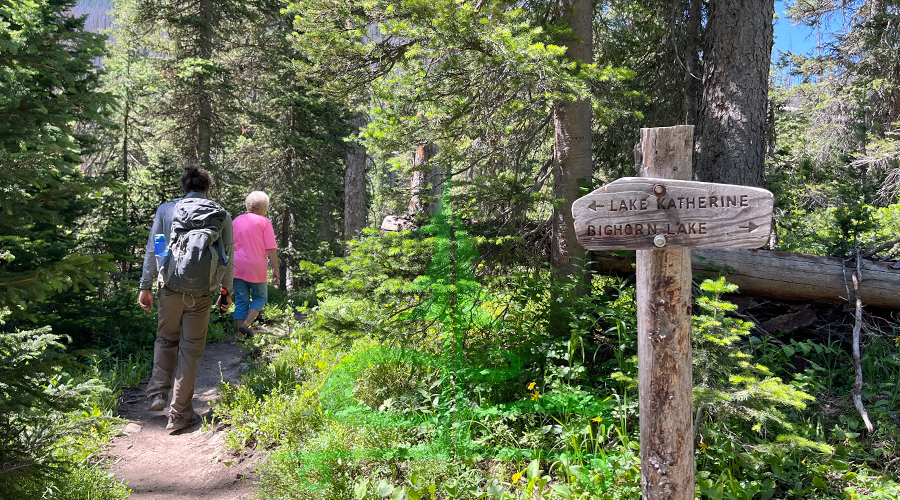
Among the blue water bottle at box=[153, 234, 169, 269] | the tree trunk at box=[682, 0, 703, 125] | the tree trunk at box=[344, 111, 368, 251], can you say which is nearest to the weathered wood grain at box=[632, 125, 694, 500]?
the tree trunk at box=[682, 0, 703, 125]

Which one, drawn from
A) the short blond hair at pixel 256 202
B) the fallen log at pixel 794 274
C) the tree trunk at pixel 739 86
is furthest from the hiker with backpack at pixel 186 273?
the tree trunk at pixel 739 86

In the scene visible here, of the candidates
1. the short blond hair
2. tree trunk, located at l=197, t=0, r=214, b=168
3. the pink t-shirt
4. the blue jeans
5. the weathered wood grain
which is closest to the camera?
the weathered wood grain

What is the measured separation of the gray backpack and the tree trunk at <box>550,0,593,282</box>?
3.24 meters

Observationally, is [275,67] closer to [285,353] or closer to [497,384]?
[285,353]

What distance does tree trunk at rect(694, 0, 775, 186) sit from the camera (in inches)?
240

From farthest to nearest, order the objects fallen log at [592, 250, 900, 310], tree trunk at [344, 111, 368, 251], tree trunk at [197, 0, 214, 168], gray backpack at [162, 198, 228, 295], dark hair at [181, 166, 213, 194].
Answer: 1. tree trunk at [344, 111, 368, 251]
2. tree trunk at [197, 0, 214, 168]
3. dark hair at [181, 166, 213, 194]
4. fallen log at [592, 250, 900, 310]
5. gray backpack at [162, 198, 228, 295]

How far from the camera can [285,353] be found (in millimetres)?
6668

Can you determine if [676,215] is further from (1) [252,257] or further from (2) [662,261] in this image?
(1) [252,257]

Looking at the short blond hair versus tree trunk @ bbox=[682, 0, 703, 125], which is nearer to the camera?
tree trunk @ bbox=[682, 0, 703, 125]

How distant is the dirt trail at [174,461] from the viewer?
14.3 ft

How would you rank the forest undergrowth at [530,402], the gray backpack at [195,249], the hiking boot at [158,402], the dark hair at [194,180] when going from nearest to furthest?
the forest undergrowth at [530,402], the gray backpack at [195,249], the dark hair at [194,180], the hiking boot at [158,402]

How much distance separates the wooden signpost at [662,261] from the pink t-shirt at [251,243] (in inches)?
211

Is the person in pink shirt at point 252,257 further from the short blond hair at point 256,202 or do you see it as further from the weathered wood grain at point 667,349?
the weathered wood grain at point 667,349

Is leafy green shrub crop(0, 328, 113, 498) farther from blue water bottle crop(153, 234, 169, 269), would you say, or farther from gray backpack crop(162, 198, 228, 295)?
blue water bottle crop(153, 234, 169, 269)
